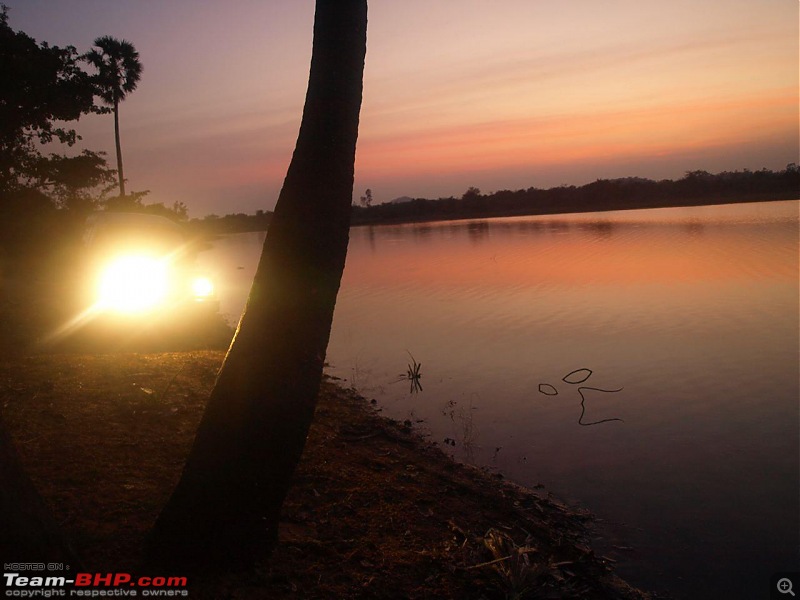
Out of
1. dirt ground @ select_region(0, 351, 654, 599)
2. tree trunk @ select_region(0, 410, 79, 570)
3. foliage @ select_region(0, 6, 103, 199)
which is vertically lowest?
dirt ground @ select_region(0, 351, 654, 599)

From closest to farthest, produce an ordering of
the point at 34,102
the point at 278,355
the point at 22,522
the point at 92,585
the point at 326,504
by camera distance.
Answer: the point at 22,522
the point at 92,585
the point at 278,355
the point at 326,504
the point at 34,102

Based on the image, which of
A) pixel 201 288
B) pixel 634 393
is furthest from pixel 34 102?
pixel 634 393

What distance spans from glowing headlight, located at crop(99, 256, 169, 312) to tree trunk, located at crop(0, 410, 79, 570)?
42.6ft

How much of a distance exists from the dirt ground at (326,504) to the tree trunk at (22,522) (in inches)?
38.1

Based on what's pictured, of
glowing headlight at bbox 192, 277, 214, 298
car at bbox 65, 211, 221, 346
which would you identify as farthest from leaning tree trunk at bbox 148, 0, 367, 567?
glowing headlight at bbox 192, 277, 214, 298

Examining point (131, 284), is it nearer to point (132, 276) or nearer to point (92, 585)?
point (132, 276)

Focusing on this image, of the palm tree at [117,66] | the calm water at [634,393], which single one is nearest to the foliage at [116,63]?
the palm tree at [117,66]

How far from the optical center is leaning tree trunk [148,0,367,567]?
401 cm

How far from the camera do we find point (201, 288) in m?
17.6

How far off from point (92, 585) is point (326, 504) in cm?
253

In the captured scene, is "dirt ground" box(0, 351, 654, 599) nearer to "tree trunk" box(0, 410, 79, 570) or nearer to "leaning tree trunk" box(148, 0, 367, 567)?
"leaning tree trunk" box(148, 0, 367, 567)

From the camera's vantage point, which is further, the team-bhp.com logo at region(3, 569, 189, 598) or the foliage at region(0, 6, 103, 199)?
the foliage at region(0, 6, 103, 199)

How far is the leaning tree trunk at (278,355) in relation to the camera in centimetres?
401

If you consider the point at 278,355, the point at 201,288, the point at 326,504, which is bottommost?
the point at 326,504
